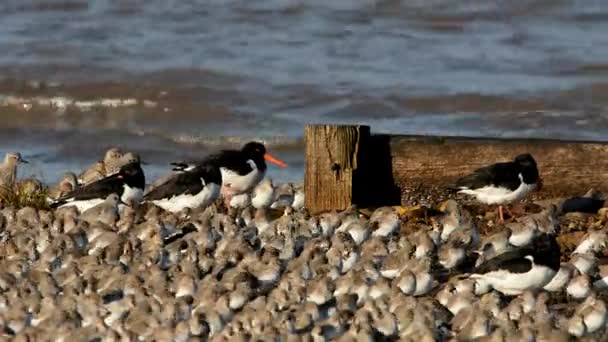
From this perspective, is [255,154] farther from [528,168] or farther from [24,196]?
[528,168]

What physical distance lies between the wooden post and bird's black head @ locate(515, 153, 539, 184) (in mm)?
1062

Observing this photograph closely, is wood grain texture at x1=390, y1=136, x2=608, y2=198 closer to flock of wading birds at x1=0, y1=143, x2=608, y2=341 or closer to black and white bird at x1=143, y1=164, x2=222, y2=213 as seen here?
flock of wading birds at x1=0, y1=143, x2=608, y2=341

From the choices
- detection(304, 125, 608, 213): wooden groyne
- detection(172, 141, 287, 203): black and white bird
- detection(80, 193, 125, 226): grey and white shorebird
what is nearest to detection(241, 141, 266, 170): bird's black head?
detection(172, 141, 287, 203): black and white bird

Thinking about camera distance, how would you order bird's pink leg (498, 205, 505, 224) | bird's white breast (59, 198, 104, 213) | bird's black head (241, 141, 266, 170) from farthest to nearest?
1. bird's black head (241, 141, 266, 170)
2. bird's white breast (59, 198, 104, 213)
3. bird's pink leg (498, 205, 505, 224)

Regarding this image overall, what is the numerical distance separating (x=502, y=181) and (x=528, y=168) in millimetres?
195

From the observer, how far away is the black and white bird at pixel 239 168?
1173 cm

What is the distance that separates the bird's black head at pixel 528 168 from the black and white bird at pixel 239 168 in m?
2.11

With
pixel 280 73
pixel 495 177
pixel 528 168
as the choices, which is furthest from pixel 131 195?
pixel 280 73

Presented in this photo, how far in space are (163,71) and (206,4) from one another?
4409mm

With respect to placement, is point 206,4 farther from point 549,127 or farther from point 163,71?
point 549,127

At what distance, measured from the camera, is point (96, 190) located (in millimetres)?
11070

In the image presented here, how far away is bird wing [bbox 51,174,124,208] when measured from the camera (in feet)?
36.0

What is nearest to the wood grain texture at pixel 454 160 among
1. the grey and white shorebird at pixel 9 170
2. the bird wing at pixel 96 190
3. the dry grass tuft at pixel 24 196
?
the bird wing at pixel 96 190

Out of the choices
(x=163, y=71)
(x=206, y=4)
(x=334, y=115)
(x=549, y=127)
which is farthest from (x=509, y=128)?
(x=206, y=4)
